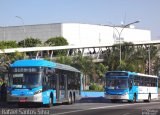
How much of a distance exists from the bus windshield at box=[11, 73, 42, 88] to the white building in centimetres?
11540

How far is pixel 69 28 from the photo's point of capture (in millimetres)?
148500

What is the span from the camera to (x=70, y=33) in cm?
14900

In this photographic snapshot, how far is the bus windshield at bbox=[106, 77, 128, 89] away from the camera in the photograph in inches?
1505

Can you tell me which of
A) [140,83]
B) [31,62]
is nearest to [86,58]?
[140,83]

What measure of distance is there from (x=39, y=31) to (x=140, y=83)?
376 feet

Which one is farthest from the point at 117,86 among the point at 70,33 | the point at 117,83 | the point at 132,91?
the point at 70,33

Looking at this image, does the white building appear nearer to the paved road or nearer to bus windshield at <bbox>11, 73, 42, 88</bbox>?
the paved road

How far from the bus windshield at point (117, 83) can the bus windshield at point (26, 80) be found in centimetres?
1223

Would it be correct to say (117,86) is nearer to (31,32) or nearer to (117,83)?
(117,83)

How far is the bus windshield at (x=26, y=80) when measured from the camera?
1068 inches

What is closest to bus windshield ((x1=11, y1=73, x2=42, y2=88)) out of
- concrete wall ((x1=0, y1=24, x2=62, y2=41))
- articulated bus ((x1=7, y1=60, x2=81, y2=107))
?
articulated bus ((x1=7, y1=60, x2=81, y2=107))

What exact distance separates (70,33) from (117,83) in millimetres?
111224

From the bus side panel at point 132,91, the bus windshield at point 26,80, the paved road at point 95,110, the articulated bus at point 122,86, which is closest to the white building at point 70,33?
the bus side panel at point 132,91

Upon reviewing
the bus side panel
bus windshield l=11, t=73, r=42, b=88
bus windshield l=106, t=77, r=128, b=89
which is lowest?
the bus side panel
